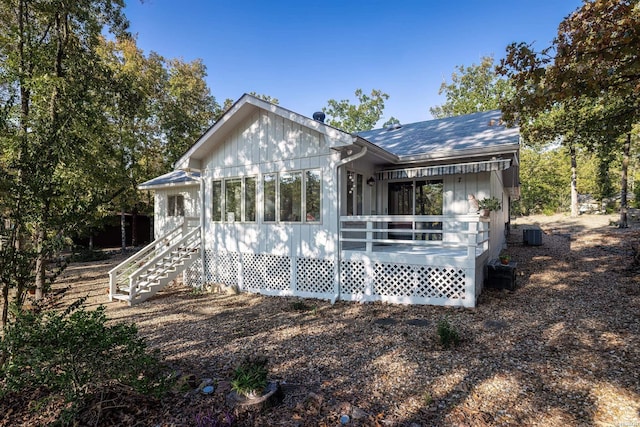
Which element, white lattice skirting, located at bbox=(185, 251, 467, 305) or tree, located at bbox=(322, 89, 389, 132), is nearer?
white lattice skirting, located at bbox=(185, 251, 467, 305)

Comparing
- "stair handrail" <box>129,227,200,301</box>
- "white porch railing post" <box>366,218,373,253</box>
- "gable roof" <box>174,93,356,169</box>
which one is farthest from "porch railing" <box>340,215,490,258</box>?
"stair handrail" <box>129,227,200,301</box>

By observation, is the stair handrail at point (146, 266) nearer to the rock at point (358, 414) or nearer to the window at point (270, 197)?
the window at point (270, 197)

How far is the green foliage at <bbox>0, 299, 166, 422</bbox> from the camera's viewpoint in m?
2.83

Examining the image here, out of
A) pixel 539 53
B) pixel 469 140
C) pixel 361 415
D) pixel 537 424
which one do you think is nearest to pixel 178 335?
pixel 361 415

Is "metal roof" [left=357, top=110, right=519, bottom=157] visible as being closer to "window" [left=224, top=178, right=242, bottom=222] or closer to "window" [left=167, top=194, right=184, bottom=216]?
"window" [left=224, top=178, right=242, bottom=222]

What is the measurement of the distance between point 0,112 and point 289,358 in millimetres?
4890

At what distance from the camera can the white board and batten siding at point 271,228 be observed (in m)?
8.02

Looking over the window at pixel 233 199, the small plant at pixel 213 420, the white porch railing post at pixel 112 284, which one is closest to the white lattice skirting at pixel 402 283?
Result: the window at pixel 233 199

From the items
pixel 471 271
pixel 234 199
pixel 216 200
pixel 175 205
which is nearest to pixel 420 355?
pixel 471 271

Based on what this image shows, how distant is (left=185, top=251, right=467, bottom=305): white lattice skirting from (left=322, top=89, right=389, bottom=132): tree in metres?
29.1

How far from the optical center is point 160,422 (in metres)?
3.01

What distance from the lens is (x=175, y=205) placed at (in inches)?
550

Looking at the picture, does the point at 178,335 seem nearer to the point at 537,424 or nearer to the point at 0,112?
the point at 0,112

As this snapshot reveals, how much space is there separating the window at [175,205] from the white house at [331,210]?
3.69 metres
